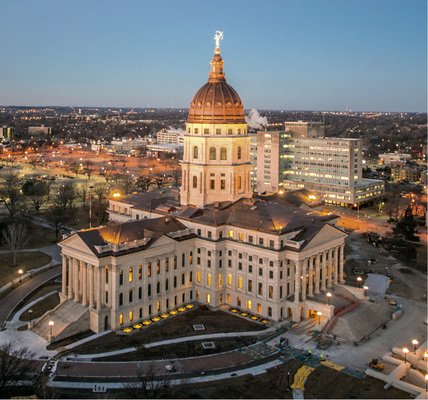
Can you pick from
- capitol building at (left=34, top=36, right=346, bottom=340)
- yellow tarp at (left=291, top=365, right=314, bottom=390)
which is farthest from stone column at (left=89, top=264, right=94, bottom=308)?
yellow tarp at (left=291, top=365, right=314, bottom=390)

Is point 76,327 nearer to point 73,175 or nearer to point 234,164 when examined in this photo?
point 234,164

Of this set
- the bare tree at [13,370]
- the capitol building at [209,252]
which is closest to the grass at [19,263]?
the capitol building at [209,252]

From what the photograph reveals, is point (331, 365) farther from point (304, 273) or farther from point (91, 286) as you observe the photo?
point (91, 286)

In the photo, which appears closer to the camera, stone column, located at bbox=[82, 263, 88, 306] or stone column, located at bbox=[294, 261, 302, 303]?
stone column, located at bbox=[82, 263, 88, 306]

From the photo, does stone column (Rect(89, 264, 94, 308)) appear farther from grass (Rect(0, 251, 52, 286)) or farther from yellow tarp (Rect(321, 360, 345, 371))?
yellow tarp (Rect(321, 360, 345, 371))

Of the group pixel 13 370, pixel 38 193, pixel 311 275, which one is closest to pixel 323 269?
pixel 311 275

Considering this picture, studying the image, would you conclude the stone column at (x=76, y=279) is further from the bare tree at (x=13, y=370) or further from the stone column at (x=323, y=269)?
the stone column at (x=323, y=269)
